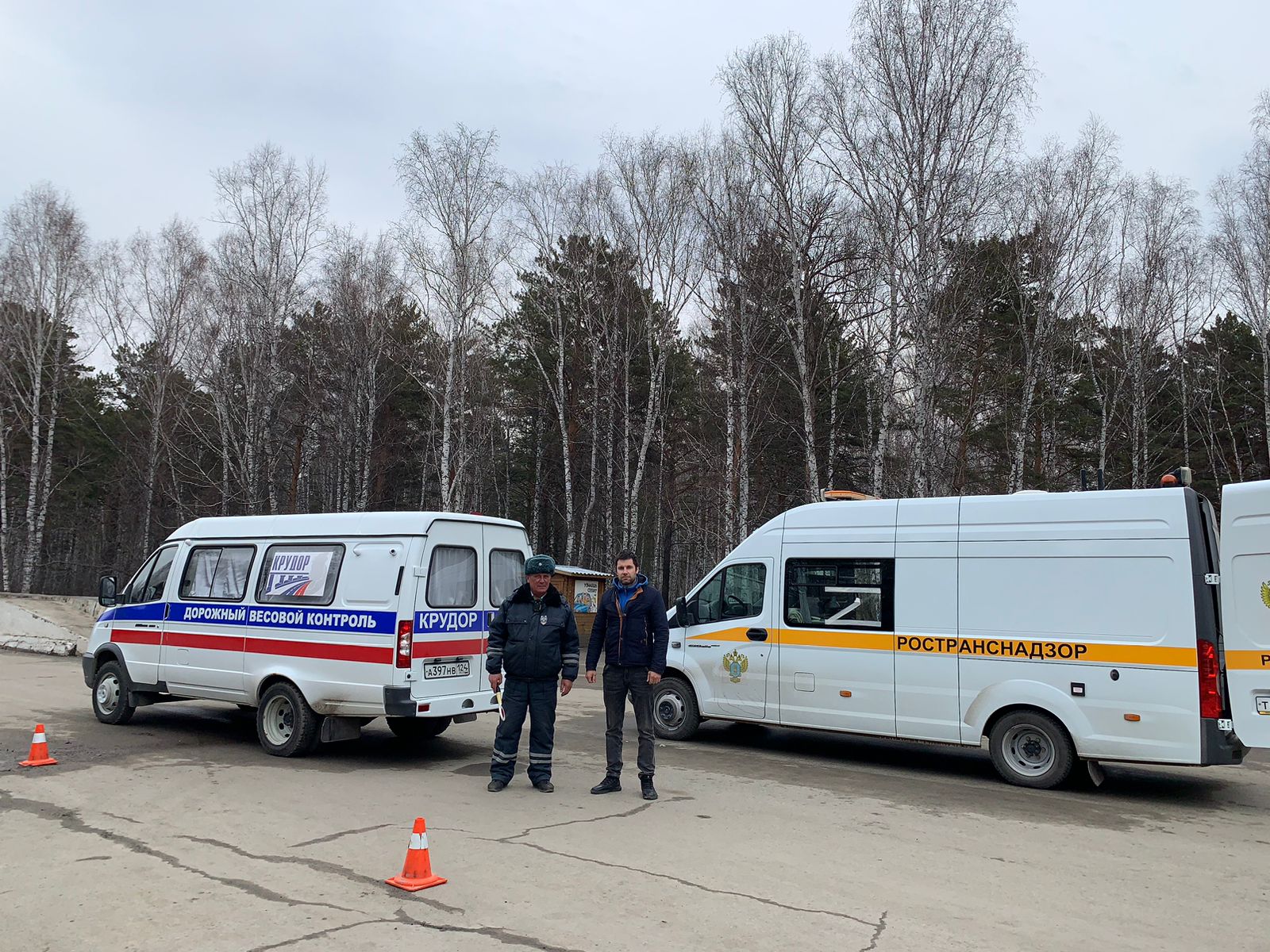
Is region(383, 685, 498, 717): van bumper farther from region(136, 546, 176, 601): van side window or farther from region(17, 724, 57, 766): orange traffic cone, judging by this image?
region(136, 546, 176, 601): van side window

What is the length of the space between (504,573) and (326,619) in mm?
1840

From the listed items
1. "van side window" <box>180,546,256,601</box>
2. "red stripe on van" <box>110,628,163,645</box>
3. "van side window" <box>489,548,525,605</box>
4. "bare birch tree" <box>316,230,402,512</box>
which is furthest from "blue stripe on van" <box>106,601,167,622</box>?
"bare birch tree" <box>316,230,402,512</box>

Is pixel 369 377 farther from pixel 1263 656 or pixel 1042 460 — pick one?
pixel 1263 656

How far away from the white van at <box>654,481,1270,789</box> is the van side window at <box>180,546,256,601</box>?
16.7ft

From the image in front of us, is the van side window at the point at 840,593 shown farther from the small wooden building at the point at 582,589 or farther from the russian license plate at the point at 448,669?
the small wooden building at the point at 582,589

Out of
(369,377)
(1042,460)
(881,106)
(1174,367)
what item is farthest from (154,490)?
(1174,367)

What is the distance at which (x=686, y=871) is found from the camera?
563 cm

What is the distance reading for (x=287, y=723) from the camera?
936 centimetres

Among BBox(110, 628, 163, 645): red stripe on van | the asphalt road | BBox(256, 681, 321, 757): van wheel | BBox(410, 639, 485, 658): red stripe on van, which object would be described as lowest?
the asphalt road

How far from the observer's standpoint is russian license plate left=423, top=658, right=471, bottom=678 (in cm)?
873

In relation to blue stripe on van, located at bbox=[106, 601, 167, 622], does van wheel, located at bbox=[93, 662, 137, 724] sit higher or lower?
lower

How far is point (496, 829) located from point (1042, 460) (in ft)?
87.2

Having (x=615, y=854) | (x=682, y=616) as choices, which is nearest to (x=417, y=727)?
(x=682, y=616)

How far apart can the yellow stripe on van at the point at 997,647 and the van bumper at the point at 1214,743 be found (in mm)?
510
